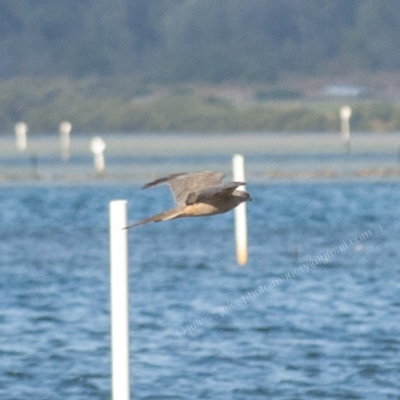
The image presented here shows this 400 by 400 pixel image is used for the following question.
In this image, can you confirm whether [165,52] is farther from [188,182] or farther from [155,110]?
[188,182]

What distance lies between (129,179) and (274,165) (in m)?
4.39

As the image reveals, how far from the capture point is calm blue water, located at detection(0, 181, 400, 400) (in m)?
13.0

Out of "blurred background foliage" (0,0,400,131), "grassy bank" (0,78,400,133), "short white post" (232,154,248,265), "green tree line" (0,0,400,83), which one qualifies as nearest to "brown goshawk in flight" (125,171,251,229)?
"short white post" (232,154,248,265)

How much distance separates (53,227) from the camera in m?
25.4

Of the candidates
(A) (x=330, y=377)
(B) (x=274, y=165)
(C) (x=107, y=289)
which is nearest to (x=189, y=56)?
(B) (x=274, y=165)

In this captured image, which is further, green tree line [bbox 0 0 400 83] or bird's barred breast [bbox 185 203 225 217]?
green tree line [bbox 0 0 400 83]

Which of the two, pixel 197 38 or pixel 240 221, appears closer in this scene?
pixel 240 221

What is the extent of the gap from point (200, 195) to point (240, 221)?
996cm

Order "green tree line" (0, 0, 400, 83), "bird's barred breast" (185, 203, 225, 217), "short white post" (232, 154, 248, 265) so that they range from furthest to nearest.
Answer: "green tree line" (0, 0, 400, 83) → "short white post" (232, 154, 248, 265) → "bird's barred breast" (185, 203, 225, 217)

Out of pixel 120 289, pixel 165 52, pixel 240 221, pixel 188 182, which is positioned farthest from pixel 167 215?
pixel 165 52

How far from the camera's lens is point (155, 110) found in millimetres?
69312

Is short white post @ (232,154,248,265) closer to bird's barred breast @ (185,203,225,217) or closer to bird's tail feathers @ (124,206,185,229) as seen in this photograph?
bird's barred breast @ (185,203,225,217)

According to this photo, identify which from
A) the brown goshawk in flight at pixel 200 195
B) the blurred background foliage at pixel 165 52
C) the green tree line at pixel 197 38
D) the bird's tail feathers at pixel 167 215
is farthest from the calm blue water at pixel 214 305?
the green tree line at pixel 197 38

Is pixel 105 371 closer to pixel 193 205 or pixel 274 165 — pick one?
pixel 193 205
